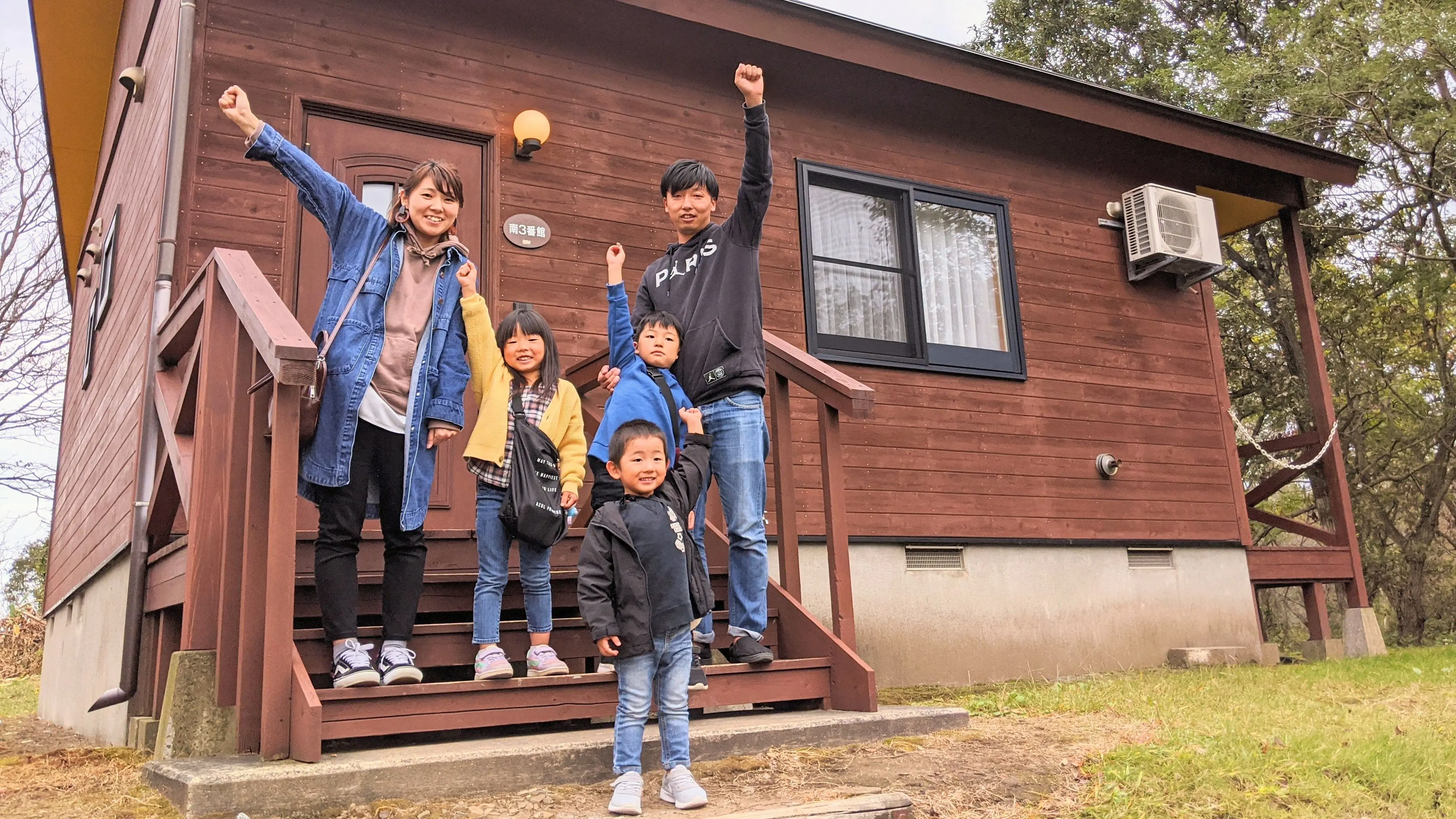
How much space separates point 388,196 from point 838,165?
270 cm

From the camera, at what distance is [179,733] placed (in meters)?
2.76

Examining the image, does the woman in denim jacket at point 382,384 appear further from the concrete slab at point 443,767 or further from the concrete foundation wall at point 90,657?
the concrete foundation wall at point 90,657

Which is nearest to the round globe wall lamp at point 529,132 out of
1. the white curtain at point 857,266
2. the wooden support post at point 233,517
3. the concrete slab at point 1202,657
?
the white curtain at point 857,266

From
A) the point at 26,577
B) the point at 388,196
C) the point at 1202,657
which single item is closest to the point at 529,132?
the point at 388,196

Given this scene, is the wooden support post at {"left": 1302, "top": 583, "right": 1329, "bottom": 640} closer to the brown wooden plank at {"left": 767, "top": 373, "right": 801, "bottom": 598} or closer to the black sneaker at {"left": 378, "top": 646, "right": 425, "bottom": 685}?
the brown wooden plank at {"left": 767, "top": 373, "right": 801, "bottom": 598}

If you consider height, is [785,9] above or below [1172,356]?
above

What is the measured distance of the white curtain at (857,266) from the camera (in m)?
6.29

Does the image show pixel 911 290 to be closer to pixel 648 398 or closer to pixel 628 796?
pixel 648 398

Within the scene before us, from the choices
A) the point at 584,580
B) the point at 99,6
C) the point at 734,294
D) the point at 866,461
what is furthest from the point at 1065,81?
the point at 99,6

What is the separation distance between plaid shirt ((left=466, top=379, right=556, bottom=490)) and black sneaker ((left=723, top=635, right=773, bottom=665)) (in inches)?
35.4

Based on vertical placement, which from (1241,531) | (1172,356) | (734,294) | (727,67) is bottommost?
(1241,531)

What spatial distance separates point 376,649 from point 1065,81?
18.4 ft

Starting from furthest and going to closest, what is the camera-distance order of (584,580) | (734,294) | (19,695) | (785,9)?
1. (19,695)
2. (785,9)
3. (734,294)
4. (584,580)

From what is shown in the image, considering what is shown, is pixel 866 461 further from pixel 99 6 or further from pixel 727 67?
pixel 99 6
